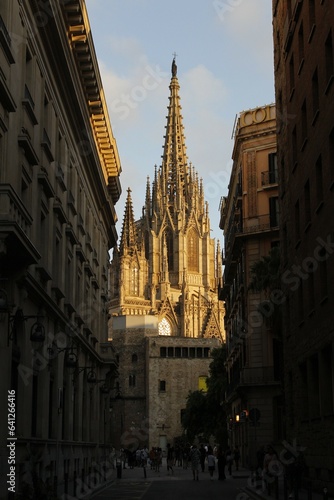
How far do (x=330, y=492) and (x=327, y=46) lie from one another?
11993 millimetres

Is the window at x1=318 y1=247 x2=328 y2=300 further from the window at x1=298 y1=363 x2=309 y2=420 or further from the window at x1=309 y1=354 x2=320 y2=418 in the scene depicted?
the window at x1=298 y1=363 x2=309 y2=420

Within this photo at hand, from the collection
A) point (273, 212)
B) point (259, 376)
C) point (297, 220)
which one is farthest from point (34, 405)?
point (273, 212)

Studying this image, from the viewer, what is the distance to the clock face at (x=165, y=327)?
13525 centimetres

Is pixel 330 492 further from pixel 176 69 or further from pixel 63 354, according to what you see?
pixel 176 69

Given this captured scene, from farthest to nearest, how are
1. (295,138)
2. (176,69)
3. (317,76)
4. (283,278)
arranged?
(176,69)
(283,278)
(295,138)
(317,76)

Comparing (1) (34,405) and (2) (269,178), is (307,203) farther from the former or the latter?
(2) (269,178)

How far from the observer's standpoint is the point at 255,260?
155ft

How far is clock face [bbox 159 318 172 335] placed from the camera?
444ft

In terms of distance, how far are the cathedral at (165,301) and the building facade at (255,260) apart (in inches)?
1938

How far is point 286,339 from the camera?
32094 mm

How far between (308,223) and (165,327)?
110 meters

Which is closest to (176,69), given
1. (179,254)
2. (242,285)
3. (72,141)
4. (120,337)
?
(179,254)

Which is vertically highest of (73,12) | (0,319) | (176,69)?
(176,69)

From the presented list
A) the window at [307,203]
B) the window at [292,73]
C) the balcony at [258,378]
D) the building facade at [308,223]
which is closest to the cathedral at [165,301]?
the balcony at [258,378]
